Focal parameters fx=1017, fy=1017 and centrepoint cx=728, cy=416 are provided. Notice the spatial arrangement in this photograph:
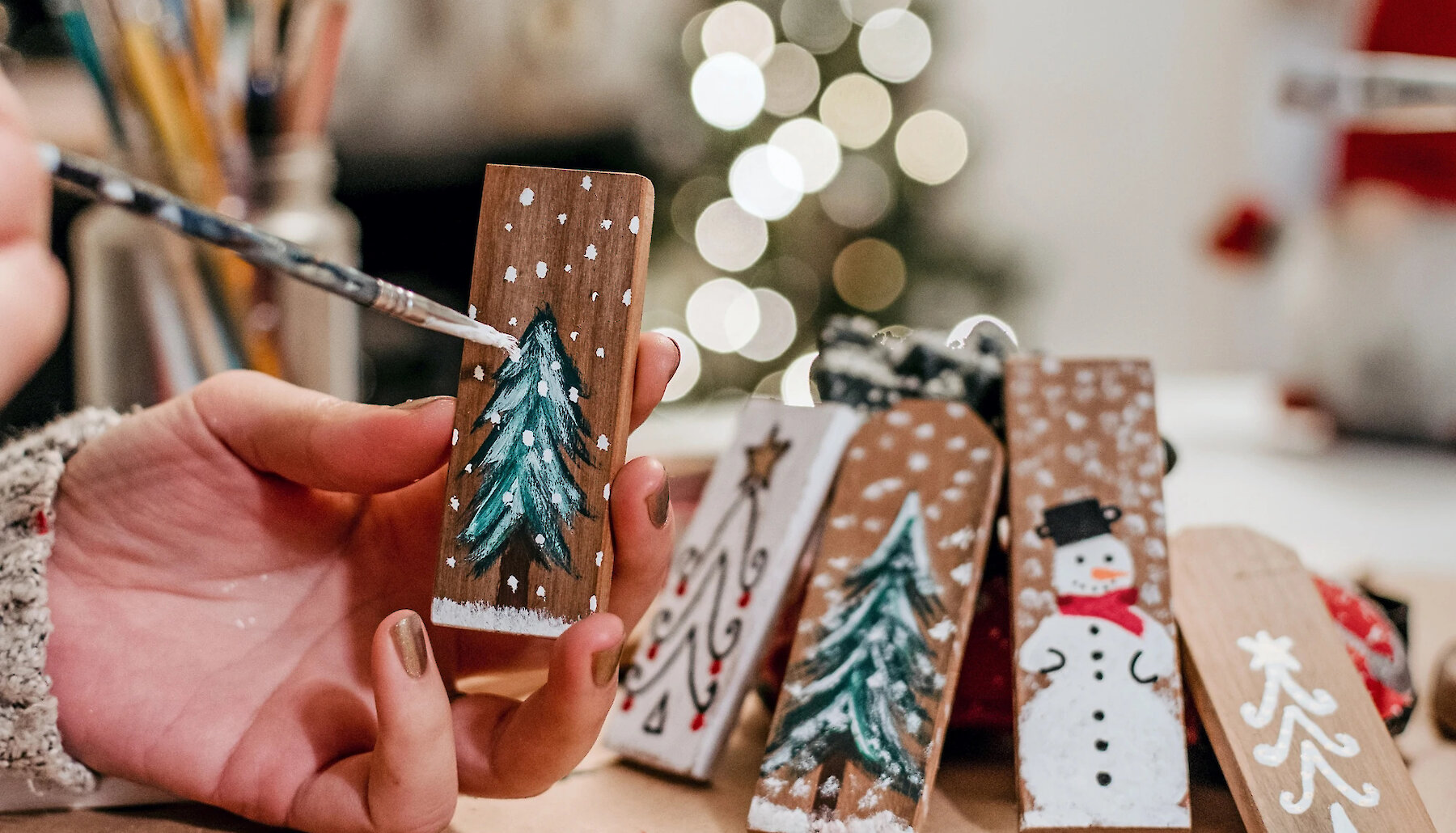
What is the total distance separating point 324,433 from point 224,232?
0.11 m

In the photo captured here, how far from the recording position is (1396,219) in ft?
4.04

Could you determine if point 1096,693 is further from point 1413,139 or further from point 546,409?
point 1413,139

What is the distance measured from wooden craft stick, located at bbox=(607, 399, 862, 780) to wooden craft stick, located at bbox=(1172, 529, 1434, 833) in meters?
0.20

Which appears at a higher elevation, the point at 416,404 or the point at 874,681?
the point at 416,404

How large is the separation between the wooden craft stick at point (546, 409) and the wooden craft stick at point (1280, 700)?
282mm

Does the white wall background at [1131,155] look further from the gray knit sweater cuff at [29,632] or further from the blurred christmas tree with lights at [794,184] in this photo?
the gray knit sweater cuff at [29,632]

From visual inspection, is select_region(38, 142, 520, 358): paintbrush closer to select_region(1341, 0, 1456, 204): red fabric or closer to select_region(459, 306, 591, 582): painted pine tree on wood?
select_region(459, 306, 591, 582): painted pine tree on wood

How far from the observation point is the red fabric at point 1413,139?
117 cm

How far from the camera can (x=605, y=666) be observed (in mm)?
396

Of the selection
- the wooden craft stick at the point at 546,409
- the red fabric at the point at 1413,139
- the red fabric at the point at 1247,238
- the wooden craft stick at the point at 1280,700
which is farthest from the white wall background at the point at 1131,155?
the wooden craft stick at the point at 546,409

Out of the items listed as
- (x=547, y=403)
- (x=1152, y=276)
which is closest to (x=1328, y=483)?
(x=547, y=403)

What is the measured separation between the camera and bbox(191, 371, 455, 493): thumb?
1.38 ft

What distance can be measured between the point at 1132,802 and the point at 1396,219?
111 centimetres

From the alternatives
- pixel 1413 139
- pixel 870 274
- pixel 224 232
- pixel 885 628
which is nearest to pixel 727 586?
pixel 885 628
